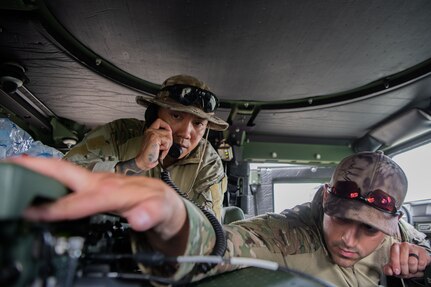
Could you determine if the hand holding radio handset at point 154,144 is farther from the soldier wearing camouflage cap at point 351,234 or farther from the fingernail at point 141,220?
the fingernail at point 141,220

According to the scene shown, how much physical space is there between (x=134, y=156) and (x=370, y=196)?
127 centimetres

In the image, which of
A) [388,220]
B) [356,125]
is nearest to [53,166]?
[388,220]

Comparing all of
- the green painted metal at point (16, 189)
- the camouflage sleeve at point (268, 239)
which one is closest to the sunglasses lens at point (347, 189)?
the camouflage sleeve at point (268, 239)

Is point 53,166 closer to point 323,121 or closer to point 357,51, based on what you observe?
point 357,51

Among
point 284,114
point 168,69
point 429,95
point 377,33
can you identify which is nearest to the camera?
point 377,33

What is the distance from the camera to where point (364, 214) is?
4.56 feet

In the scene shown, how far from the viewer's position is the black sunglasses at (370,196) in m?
1.43

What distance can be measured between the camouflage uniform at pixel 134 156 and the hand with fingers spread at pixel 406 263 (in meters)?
1.02

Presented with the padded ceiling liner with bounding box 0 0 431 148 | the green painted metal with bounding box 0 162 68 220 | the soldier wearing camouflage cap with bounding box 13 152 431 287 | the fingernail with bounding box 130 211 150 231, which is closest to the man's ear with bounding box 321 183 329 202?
the soldier wearing camouflage cap with bounding box 13 152 431 287

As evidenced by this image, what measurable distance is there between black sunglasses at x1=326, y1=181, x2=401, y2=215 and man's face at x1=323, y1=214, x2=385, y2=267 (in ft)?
0.33

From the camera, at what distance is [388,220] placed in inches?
56.2

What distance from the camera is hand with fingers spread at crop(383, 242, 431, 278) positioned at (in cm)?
133

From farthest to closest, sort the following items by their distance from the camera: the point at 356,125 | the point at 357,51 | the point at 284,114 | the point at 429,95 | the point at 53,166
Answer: the point at 356,125 → the point at 284,114 → the point at 429,95 → the point at 357,51 → the point at 53,166

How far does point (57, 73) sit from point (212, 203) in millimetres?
1261
